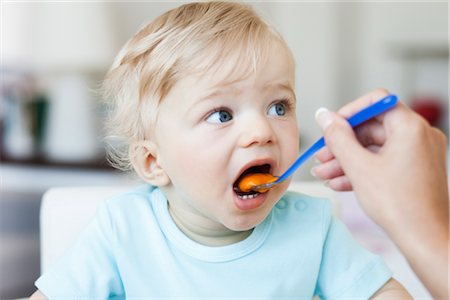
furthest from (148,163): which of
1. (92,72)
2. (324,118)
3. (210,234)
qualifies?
(92,72)

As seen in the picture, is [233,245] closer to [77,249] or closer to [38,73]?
[77,249]

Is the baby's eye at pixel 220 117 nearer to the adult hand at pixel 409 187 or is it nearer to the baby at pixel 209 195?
the baby at pixel 209 195

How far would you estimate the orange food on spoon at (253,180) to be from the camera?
2.30 ft

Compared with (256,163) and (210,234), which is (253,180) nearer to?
(256,163)

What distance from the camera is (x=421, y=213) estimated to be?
22.1 inches

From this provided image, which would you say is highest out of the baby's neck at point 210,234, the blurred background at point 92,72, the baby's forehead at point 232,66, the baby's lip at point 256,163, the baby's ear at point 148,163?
the baby's forehead at point 232,66

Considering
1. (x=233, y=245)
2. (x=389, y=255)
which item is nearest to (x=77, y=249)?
(x=233, y=245)

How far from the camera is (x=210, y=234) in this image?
31.5 inches

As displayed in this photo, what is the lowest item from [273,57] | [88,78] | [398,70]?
[398,70]

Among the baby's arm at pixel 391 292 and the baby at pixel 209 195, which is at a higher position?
the baby at pixel 209 195

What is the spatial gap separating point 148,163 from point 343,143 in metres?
0.31

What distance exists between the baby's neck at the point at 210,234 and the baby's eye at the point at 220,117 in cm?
15

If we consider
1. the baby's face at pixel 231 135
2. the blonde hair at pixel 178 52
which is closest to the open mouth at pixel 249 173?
the baby's face at pixel 231 135

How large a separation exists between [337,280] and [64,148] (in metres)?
1.43
